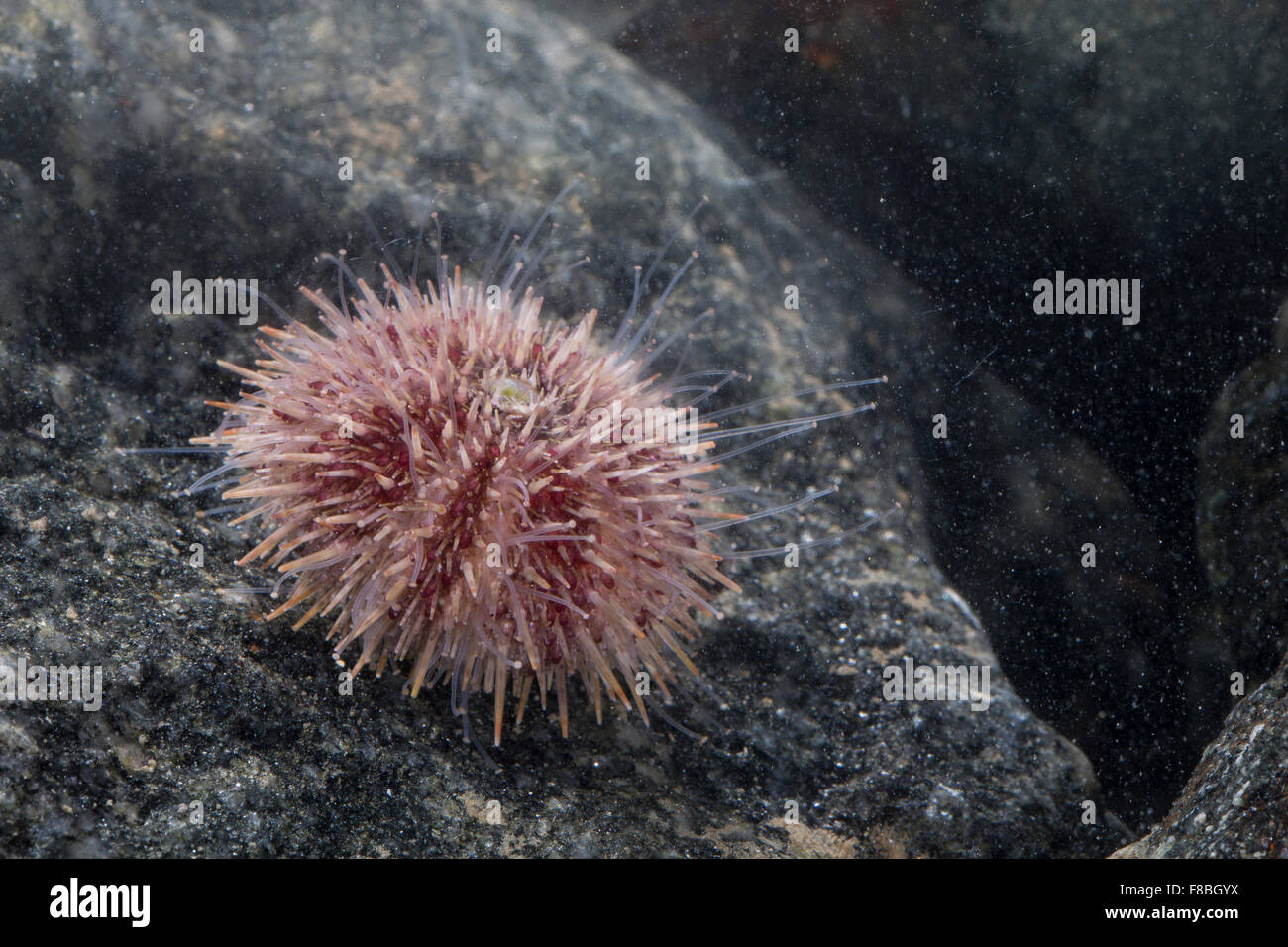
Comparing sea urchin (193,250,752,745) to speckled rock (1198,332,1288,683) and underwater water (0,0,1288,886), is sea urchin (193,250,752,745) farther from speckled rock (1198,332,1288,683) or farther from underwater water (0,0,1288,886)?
speckled rock (1198,332,1288,683)

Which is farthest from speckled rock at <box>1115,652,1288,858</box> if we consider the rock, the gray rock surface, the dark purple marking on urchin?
the dark purple marking on urchin

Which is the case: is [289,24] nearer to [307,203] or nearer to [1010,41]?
[307,203]

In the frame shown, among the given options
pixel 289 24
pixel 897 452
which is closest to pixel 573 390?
pixel 897 452

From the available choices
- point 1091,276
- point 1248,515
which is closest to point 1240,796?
point 1248,515

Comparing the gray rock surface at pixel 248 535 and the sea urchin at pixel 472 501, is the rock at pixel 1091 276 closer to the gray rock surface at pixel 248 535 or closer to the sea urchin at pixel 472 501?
the gray rock surface at pixel 248 535

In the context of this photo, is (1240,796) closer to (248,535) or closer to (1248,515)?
(1248,515)
